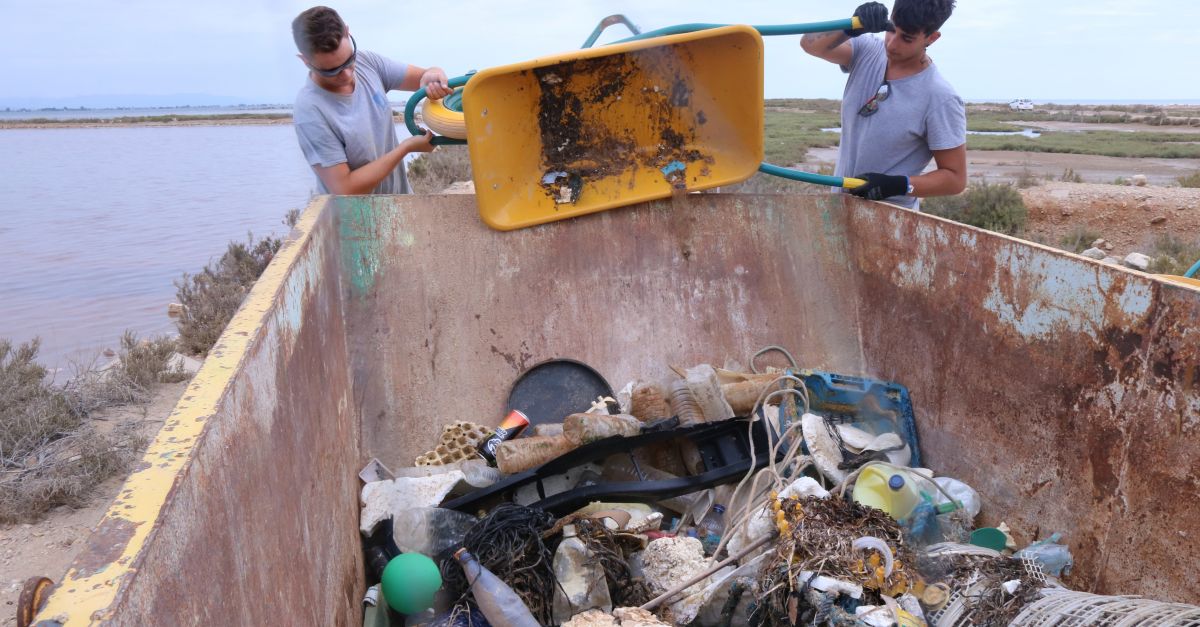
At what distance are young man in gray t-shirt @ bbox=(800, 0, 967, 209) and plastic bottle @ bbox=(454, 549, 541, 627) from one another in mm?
2126

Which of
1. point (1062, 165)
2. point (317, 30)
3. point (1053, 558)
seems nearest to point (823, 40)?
point (317, 30)

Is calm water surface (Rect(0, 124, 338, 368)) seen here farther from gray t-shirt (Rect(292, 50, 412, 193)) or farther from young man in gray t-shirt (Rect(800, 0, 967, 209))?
young man in gray t-shirt (Rect(800, 0, 967, 209))

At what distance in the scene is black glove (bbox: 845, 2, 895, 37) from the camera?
304 centimetres

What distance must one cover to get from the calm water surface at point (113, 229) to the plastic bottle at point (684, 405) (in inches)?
78.2

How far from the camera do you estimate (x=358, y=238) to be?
10.5ft

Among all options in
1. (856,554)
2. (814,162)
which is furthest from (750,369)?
(814,162)

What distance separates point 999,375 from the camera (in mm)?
2502

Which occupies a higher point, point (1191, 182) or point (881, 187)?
point (881, 187)

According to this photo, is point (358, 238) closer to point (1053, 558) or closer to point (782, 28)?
point (782, 28)

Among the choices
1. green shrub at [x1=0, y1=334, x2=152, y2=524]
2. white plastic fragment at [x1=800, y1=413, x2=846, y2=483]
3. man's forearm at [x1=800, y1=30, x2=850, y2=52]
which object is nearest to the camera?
white plastic fragment at [x1=800, y1=413, x2=846, y2=483]

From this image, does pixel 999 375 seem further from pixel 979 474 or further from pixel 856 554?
pixel 856 554

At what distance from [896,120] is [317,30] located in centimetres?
221

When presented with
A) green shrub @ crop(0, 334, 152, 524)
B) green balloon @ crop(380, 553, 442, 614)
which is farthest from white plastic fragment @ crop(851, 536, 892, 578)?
green shrub @ crop(0, 334, 152, 524)

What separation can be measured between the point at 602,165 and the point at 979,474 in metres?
1.85
